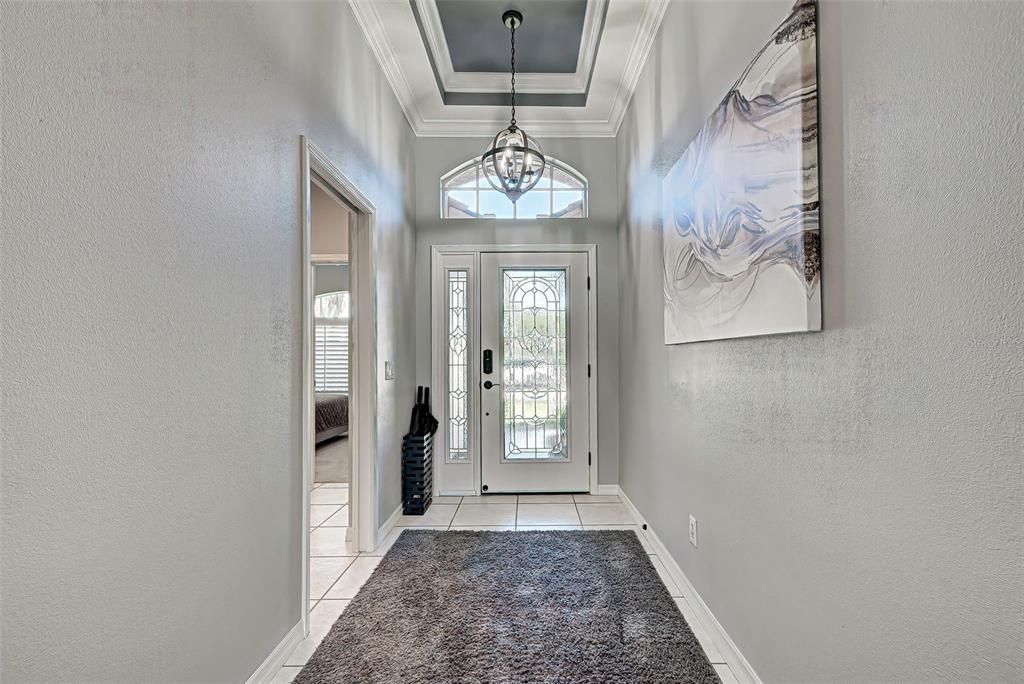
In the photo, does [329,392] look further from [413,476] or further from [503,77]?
[503,77]

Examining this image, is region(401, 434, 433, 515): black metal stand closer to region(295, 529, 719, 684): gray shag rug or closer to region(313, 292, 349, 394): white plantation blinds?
region(295, 529, 719, 684): gray shag rug

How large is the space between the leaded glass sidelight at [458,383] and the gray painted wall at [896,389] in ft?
8.42

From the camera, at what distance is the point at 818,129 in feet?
4.24

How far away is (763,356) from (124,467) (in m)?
1.74

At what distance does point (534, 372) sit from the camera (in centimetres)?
414

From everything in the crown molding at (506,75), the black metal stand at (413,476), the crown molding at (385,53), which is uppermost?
the crown molding at (506,75)

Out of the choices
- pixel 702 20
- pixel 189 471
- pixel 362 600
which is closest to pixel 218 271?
pixel 189 471

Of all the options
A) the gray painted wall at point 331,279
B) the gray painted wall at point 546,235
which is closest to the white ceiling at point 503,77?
the gray painted wall at point 546,235

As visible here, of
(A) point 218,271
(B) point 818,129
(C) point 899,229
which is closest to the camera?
(C) point 899,229

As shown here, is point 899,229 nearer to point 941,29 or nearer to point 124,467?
point 941,29

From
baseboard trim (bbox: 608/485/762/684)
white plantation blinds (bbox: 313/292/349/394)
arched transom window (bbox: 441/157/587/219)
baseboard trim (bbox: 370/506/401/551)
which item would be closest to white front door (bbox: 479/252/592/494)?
arched transom window (bbox: 441/157/587/219)

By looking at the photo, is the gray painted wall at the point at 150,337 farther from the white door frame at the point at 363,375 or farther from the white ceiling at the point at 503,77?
the white ceiling at the point at 503,77

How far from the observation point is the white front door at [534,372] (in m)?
4.12

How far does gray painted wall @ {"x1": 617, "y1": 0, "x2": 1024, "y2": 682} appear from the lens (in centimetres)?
81
